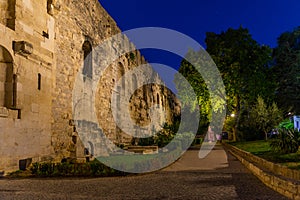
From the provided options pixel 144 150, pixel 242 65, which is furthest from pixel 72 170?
pixel 242 65

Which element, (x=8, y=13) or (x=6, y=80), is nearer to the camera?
(x=6, y=80)

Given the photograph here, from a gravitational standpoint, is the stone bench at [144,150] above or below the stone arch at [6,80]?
below

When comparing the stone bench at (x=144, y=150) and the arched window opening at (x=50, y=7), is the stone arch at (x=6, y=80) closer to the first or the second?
the arched window opening at (x=50, y=7)

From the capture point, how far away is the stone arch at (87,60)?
49.7ft

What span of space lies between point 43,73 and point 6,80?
1694mm

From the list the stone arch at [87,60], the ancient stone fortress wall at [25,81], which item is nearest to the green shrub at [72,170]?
the ancient stone fortress wall at [25,81]

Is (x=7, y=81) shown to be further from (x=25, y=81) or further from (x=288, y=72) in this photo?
(x=288, y=72)

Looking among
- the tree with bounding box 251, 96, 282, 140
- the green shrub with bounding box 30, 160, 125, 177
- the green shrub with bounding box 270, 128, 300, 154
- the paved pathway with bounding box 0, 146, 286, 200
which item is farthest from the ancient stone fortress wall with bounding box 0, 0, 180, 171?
the tree with bounding box 251, 96, 282, 140

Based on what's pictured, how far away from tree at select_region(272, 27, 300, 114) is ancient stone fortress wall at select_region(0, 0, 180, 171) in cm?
2027

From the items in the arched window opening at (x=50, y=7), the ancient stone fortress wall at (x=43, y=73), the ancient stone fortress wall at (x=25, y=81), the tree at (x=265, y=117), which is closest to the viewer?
the ancient stone fortress wall at (x=25, y=81)

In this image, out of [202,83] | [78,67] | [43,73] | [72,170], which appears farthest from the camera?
[202,83]

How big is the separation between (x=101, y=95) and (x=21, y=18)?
7.17 m

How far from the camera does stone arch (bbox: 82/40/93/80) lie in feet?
49.7

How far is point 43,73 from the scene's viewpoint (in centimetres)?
1098
